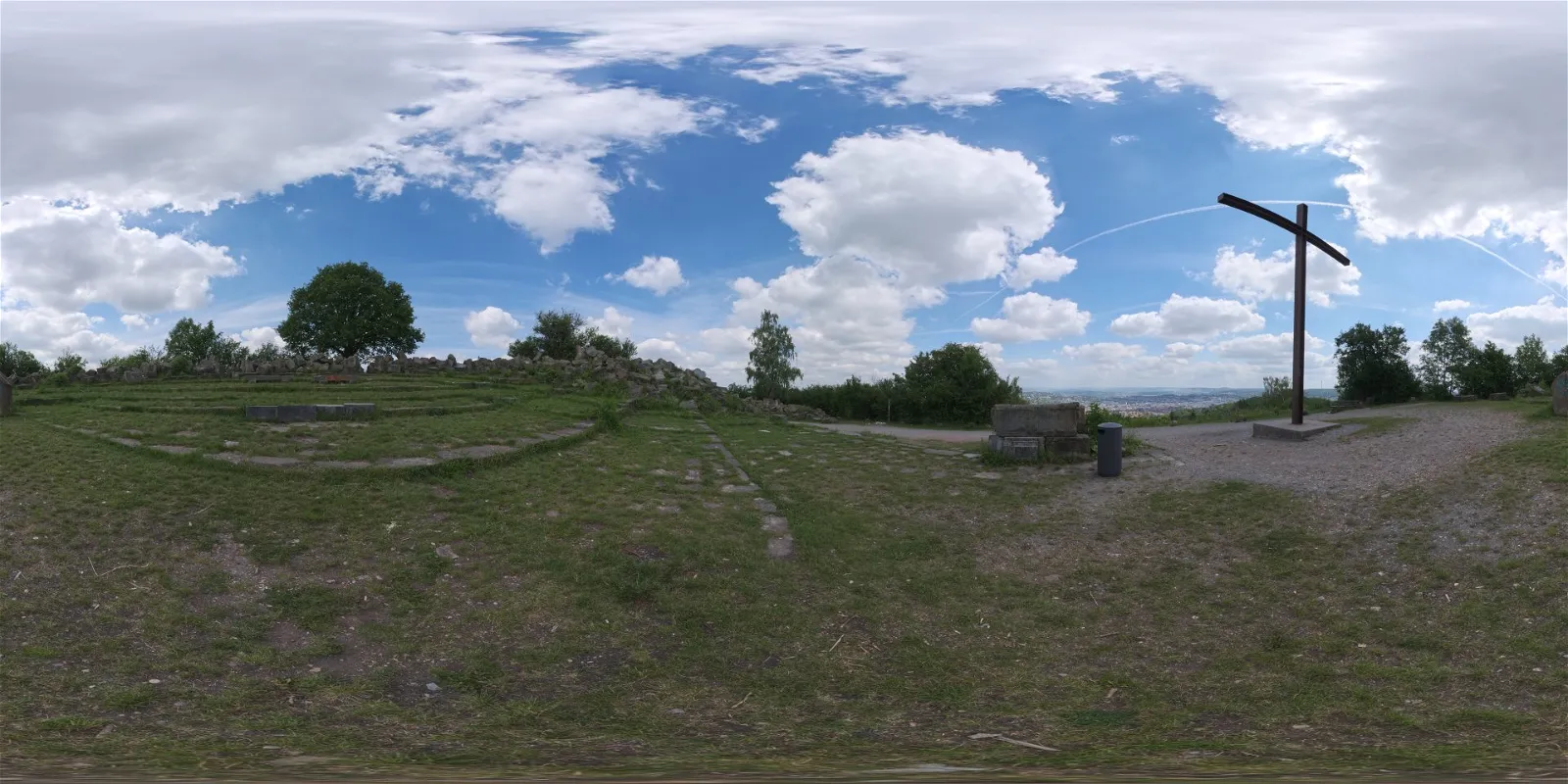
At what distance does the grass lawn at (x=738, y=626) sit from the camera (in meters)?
4.35

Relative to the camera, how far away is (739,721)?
15.9ft

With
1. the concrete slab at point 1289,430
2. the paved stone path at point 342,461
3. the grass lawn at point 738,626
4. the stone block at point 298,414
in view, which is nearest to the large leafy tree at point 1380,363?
the concrete slab at point 1289,430

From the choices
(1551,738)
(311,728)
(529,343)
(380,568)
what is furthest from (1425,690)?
(529,343)

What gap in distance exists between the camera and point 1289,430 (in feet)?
44.9

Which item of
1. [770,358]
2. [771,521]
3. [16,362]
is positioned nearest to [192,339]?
[16,362]

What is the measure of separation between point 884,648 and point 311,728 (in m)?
3.64

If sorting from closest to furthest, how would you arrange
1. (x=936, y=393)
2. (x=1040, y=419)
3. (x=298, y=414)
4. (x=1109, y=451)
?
1. (x=1109, y=451)
2. (x=1040, y=419)
3. (x=298, y=414)
4. (x=936, y=393)

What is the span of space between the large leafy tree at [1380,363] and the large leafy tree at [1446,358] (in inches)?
15.7

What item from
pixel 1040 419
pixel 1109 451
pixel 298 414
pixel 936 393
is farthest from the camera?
pixel 936 393

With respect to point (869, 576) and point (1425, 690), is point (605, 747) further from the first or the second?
point (1425, 690)

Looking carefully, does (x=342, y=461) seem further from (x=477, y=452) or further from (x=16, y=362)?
(x=16, y=362)

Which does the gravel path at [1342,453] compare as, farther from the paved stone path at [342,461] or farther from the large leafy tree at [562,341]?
the large leafy tree at [562,341]

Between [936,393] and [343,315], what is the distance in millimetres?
30565

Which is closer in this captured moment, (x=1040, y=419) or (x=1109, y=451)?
(x=1109, y=451)
